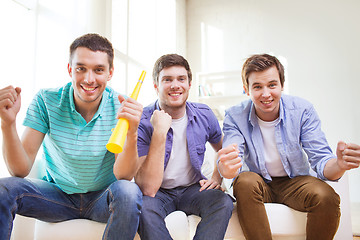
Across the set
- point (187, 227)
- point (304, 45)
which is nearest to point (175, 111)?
point (187, 227)

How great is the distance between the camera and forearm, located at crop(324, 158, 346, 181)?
1190mm

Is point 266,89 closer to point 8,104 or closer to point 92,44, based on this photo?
point 92,44

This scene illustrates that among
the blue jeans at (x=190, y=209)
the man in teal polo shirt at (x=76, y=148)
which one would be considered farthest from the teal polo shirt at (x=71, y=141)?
the blue jeans at (x=190, y=209)

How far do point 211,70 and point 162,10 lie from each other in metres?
1.02

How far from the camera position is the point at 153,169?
129 centimetres

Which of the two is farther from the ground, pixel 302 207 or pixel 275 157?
pixel 275 157

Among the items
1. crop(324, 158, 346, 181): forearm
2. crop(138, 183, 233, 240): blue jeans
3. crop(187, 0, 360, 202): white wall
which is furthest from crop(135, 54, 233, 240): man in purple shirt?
crop(187, 0, 360, 202): white wall

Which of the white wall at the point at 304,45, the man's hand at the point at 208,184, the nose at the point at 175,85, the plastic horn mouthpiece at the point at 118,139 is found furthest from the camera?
the white wall at the point at 304,45

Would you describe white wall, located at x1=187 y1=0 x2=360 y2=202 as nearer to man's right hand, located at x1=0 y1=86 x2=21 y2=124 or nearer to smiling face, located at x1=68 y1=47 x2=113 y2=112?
smiling face, located at x1=68 y1=47 x2=113 y2=112

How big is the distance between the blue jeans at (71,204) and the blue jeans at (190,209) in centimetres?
7

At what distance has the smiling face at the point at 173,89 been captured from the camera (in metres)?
1.47

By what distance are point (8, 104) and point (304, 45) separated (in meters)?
3.55

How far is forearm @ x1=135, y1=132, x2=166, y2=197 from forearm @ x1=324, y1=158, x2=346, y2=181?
2.24ft

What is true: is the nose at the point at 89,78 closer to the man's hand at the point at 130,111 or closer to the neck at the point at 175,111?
the man's hand at the point at 130,111
